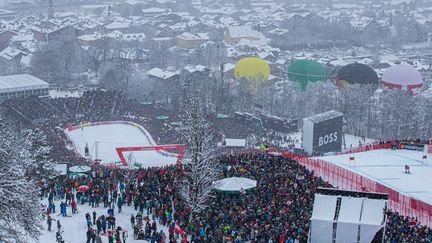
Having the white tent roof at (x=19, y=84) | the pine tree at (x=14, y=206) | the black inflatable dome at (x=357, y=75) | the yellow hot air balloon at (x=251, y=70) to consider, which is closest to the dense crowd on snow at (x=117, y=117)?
the white tent roof at (x=19, y=84)

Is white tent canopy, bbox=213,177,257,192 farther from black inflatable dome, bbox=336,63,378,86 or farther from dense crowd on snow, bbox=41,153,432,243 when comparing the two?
black inflatable dome, bbox=336,63,378,86

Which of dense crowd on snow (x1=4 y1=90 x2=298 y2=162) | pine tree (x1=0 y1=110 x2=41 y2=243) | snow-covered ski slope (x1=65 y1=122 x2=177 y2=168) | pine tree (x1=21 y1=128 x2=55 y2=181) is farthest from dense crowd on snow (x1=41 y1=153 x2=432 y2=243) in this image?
dense crowd on snow (x1=4 y1=90 x2=298 y2=162)

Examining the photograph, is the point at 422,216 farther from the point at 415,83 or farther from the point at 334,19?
the point at 334,19

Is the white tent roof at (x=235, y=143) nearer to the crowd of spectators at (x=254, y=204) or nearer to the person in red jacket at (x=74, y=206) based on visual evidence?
the crowd of spectators at (x=254, y=204)

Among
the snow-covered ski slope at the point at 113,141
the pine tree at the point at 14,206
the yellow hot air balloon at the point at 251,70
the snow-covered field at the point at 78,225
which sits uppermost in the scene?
the pine tree at the point at 14,206

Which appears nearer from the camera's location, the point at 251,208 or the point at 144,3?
the point at 251,208

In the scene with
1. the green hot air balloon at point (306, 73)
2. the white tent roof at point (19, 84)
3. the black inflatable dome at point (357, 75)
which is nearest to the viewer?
the white tent roof at point (19, 84)

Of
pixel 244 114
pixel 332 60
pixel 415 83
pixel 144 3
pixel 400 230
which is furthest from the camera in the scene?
pixel 144 3

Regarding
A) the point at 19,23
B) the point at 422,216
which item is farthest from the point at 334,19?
the point at 422,216
